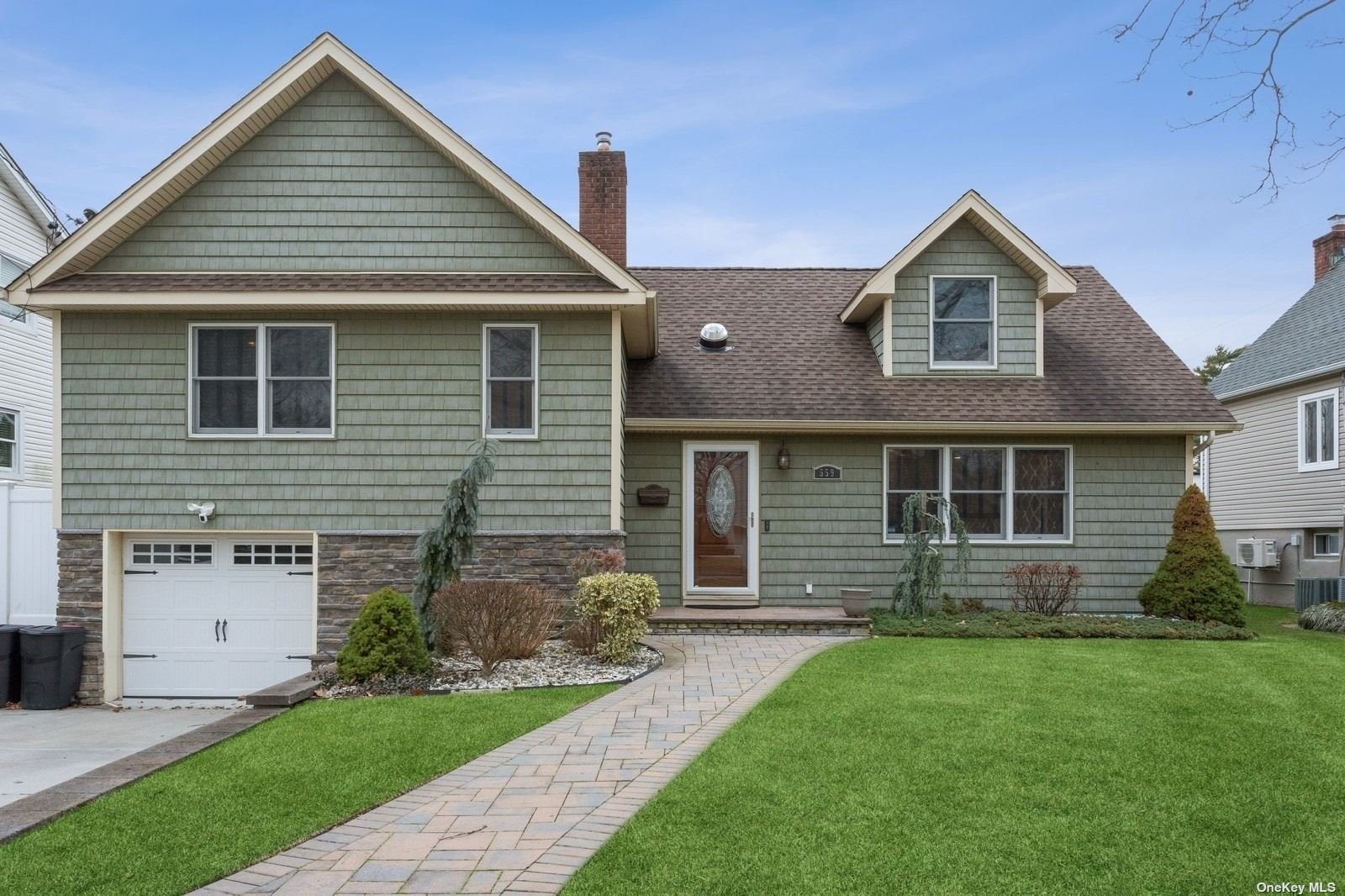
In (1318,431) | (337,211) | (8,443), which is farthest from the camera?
(1318,431)

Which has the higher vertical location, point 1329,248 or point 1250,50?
point 1329,248

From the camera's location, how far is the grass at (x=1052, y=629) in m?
11.8

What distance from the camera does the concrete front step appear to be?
12133 mm

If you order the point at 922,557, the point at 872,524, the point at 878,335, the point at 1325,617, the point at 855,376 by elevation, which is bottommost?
the point at 1325,617

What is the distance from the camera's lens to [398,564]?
1168 cm

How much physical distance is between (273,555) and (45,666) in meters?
2.69

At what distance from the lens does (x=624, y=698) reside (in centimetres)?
825

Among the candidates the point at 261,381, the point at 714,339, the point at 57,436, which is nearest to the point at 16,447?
the point at 57,436

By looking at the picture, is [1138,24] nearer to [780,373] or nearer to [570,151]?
[780,373]

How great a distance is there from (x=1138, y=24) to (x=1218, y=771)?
423 centimetres

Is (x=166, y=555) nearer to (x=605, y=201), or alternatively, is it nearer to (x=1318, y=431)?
(x=605, y=201)

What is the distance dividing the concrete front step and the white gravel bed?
180 centimetres

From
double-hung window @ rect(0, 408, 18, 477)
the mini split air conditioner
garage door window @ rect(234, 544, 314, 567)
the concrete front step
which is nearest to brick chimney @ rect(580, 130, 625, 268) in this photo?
the concrete front step

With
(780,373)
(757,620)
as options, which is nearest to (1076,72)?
(780,373)
